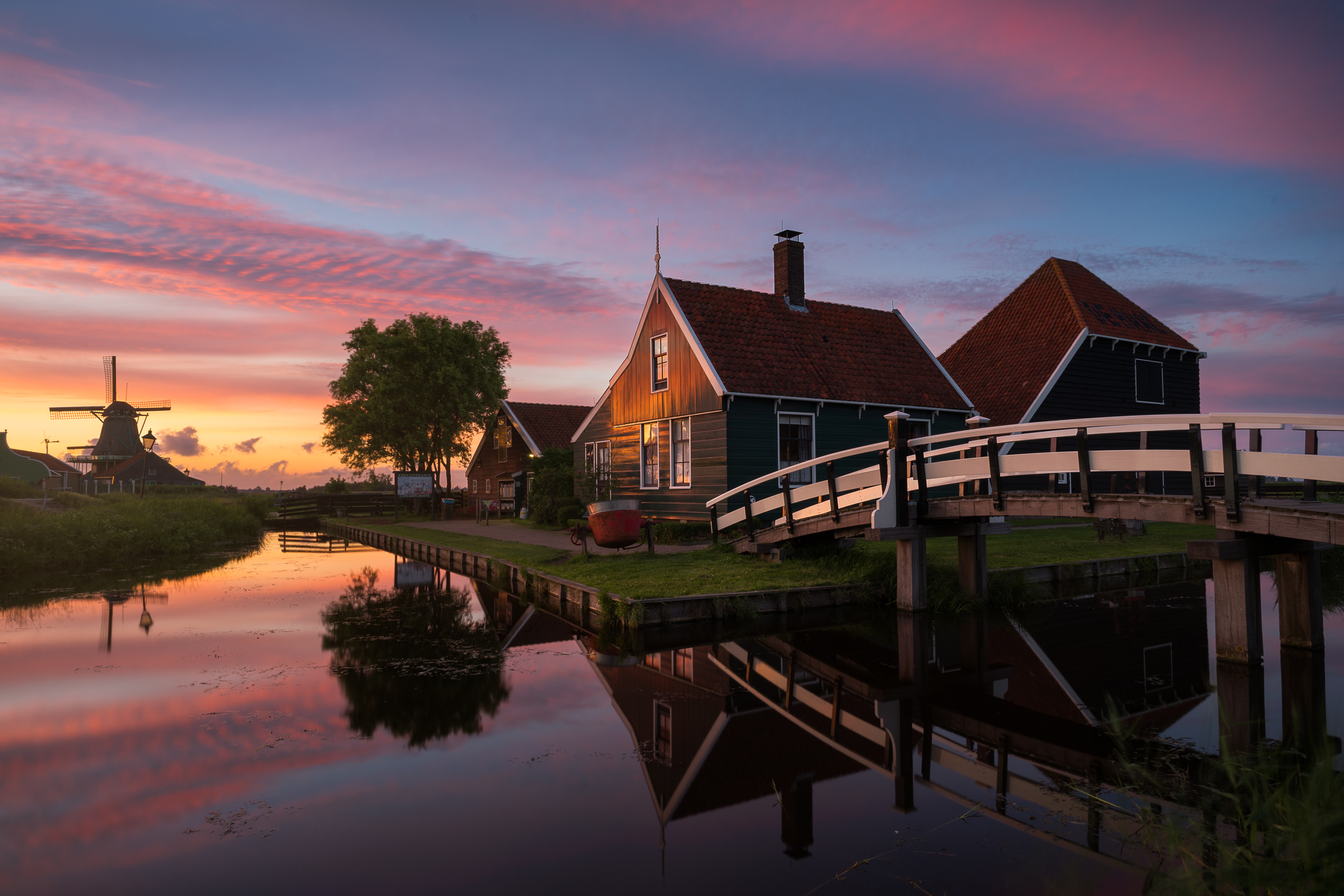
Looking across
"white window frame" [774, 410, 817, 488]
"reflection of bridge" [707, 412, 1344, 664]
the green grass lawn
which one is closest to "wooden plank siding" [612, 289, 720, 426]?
"white window frame" [774, 410, 817, 488]

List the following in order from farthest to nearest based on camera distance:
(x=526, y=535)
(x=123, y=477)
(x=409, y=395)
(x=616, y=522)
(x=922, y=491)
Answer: (x=123, y=477) < (x=409, y=395) < (x=526, y=535) < (x=616, y=522) < (x=922, y=491)

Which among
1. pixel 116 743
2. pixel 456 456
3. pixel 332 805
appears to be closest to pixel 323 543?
pixel 456 456

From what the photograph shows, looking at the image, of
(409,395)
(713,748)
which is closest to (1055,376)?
(713,748)

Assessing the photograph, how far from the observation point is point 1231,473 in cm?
892

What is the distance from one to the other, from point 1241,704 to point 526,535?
19940 millimetres

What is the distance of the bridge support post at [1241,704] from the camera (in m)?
7.41

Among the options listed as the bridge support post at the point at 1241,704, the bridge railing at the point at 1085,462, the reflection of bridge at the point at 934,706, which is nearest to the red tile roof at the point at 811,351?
the bridge railing at the point at 1085,462

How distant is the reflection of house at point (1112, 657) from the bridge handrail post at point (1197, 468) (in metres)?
2.09

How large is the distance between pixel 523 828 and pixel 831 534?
11147 millimetres

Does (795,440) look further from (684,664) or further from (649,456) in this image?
(684,664)

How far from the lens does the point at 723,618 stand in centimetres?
1274

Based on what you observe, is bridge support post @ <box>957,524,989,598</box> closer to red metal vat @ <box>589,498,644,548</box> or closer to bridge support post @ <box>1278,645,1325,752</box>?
bridge support post @ <box>1278,645,1325,752</box>

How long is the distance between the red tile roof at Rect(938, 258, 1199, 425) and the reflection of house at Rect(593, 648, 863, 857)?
62.2ft

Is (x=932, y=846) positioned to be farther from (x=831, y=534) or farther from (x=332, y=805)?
(x=831, y=534)
